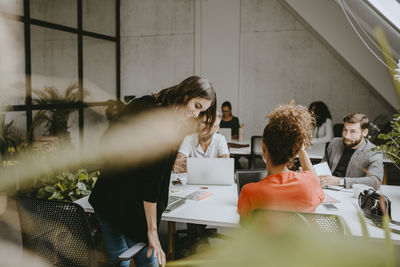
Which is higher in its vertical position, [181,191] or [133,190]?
[133,190]

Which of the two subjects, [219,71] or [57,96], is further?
[219,71]

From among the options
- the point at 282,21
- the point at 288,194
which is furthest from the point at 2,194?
the point at 282,21

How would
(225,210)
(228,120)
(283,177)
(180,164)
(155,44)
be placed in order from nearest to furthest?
(283,177)
(225,210)
(180,164)
(228,120)
(155,44)

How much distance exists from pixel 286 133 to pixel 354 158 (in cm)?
170

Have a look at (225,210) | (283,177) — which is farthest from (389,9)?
(225,210)

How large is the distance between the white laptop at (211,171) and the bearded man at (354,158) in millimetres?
755

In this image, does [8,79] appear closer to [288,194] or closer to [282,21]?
[288,194]

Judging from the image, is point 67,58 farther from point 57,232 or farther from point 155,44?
point 57,232

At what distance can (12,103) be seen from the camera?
5.00 metres

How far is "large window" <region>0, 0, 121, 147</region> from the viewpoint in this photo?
5129 millimetres

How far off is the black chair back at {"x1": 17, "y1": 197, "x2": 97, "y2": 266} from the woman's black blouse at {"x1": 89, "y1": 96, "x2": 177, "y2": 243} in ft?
0.60

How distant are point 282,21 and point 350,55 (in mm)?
Answer: 2285

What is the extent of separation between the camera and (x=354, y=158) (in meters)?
3.06

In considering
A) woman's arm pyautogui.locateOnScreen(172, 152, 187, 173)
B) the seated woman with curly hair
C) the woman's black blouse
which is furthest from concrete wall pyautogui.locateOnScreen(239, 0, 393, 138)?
the woman's black blouse
